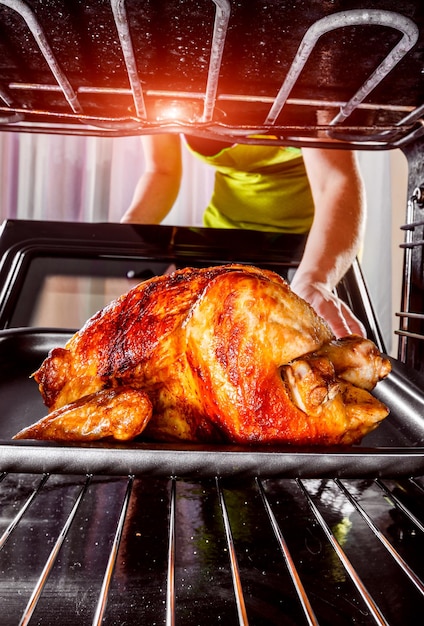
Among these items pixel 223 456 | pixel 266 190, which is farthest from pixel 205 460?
pixel 266 190

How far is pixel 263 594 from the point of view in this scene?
60 cm

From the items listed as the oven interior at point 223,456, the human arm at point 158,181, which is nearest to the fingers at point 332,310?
→ the oven interior at point 223,456

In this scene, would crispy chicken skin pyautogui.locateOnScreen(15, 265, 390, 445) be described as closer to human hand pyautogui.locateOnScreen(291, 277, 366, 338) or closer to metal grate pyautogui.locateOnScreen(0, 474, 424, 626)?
metal grate pyautogui.locateOnScreen(0, 474, 424, 626)

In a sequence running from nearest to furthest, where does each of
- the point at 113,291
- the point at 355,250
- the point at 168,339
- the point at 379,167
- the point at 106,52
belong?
1. the point at 106,52
2. the point at 168,339
3. the point at 113,291
4. the point at 355,250
5. the point at 379,167

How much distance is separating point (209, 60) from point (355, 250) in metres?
1.02

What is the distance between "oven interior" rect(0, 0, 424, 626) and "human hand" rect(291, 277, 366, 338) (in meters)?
0.24

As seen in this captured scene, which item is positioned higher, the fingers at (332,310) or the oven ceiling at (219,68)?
the oven ceiling at (219,68)

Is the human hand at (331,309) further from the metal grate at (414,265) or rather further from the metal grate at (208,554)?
the metal grate at (208,554)

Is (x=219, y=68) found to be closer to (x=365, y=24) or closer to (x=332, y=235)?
(x=365, y=24)

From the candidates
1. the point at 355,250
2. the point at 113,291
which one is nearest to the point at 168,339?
the point at 113,291

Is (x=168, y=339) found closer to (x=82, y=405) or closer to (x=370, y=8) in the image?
(x=82, y=405)

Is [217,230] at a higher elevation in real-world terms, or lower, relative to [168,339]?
higher

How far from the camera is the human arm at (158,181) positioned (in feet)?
8.82

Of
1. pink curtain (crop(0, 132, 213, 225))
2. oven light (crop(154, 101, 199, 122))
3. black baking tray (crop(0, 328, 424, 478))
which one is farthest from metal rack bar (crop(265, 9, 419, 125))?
pink curtain (crop(0, 132, 213, 225))
